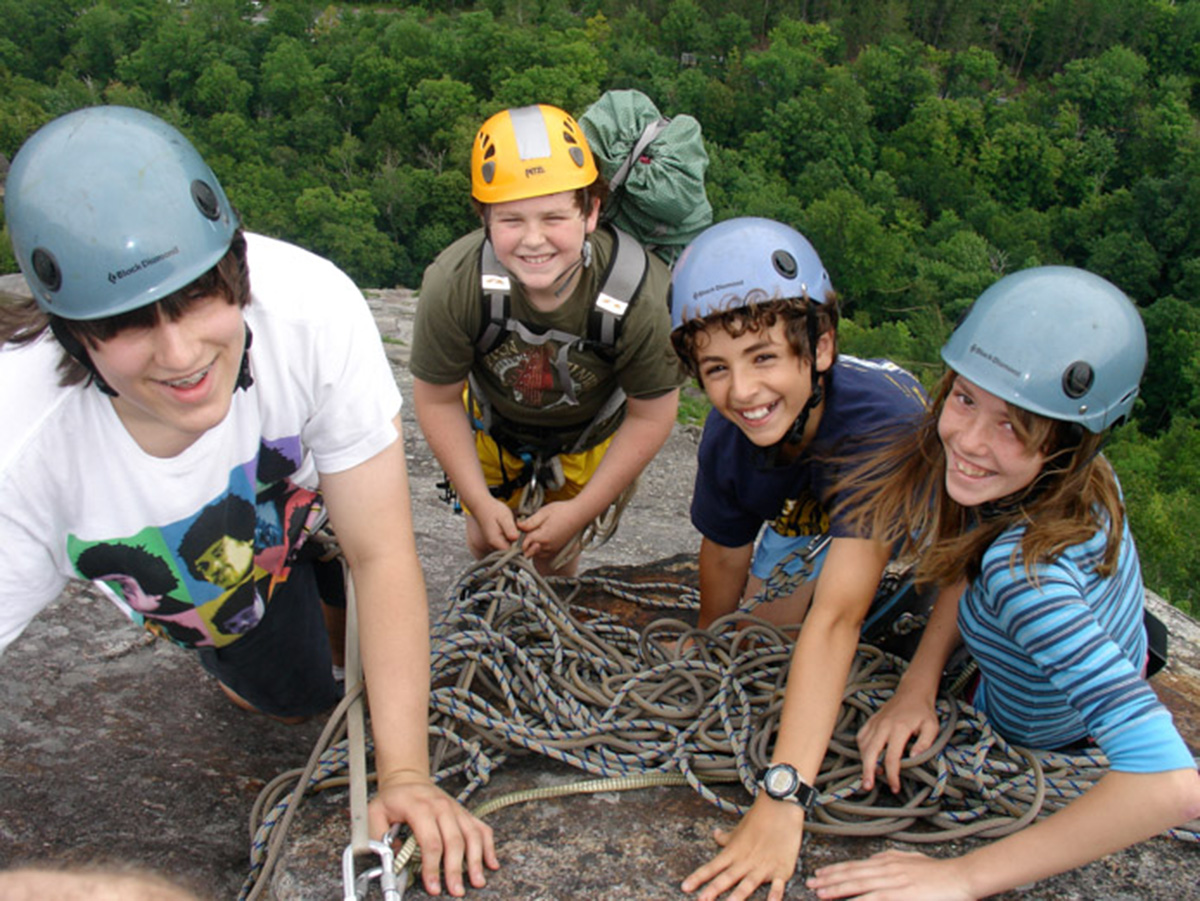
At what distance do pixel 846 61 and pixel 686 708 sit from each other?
8093 centimetres

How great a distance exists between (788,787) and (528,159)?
2.20m

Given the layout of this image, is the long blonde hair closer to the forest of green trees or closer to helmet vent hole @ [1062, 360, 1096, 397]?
helmet vent hole @ [1062, 360, 1096, 397]

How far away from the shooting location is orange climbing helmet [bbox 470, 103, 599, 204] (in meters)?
3.32

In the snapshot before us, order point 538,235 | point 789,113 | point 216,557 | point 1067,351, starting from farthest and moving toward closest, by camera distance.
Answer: point 789,113 < point 538,235 < point 216,557 < point 1067,351

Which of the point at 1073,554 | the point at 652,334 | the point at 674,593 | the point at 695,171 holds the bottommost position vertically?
the point at 674,593

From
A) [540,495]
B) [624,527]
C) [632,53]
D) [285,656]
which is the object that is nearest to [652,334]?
[540,495]

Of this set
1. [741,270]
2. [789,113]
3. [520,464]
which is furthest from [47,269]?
[789,113]

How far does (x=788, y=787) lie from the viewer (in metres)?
2.30

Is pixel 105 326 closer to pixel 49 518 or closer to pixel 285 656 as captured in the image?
pixel 49 518

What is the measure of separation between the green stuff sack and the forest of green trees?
1656 inches

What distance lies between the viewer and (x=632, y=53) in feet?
225

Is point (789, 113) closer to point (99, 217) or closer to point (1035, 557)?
point (1035, 557)

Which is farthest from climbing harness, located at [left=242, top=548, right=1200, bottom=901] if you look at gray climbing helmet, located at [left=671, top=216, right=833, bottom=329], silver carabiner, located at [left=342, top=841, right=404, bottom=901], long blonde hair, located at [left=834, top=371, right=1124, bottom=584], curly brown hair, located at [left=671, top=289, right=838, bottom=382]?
gray climbing helmet, located at [left=671, top=216, right=833, bottom=329]

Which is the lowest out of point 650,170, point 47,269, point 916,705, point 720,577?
point 720,577
